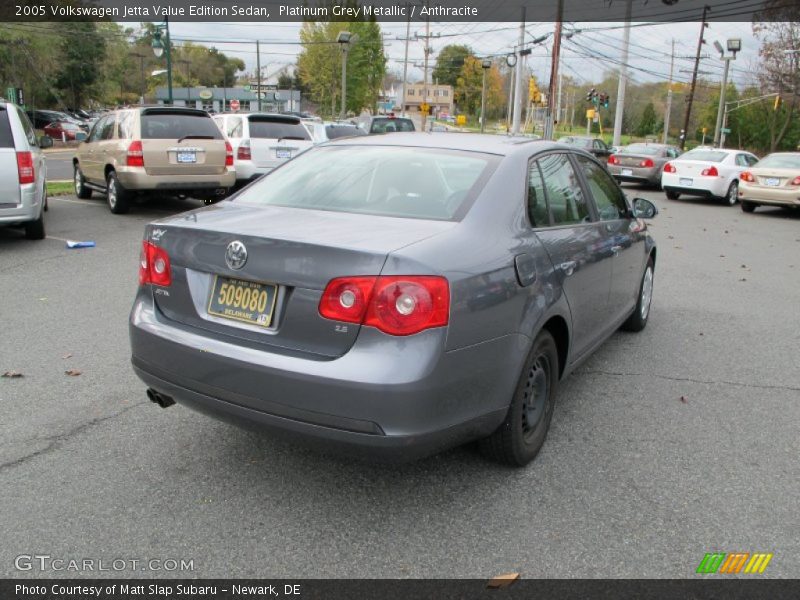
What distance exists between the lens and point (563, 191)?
4.11 metres

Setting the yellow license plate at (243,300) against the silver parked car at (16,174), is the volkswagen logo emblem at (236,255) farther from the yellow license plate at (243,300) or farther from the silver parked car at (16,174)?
the silver parked car at (16,174)

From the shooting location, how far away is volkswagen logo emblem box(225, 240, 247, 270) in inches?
114

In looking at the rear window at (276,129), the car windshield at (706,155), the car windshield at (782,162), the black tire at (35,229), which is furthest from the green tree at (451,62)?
the black tire at (35,229)

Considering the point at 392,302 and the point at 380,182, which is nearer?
the point at 392,302

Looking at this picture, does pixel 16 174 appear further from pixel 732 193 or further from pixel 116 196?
pixel 732 193

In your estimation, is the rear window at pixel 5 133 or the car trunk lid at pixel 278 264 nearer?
the car trunk lid at pixel 278 264

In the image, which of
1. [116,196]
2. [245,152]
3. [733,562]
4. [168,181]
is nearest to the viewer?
[733,562]

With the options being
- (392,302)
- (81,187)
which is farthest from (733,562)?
(81,187)

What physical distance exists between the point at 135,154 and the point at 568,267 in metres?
9.25

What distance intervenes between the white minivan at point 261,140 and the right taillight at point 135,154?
7.58 ft

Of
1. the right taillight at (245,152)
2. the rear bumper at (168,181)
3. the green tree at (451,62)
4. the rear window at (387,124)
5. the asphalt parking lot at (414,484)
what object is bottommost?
the asphalt parking lot at (414,484)

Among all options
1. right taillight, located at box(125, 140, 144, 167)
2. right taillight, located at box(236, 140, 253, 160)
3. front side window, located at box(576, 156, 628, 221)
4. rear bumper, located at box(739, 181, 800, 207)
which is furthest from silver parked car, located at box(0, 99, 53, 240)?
rear bumper, located at box(739, 181, 800, 207)
